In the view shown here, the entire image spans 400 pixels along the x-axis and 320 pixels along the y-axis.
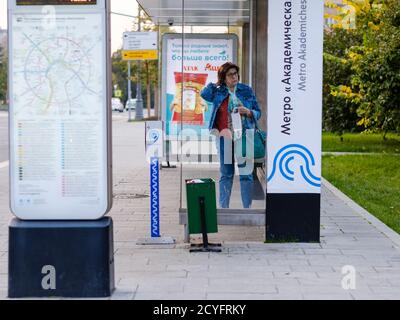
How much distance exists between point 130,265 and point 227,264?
0.90 m

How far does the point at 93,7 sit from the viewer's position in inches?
235

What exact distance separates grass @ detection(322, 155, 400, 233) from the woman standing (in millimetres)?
2212

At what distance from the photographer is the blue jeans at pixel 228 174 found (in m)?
8.92

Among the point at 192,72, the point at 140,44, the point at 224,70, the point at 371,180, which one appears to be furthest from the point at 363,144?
the point at 224,70

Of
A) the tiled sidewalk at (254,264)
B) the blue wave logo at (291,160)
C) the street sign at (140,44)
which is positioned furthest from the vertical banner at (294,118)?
the street sign at (140,44)

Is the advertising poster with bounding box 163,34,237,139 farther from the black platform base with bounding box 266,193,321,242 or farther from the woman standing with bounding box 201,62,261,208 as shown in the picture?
the black platform base with bounding box 266,193,321,242

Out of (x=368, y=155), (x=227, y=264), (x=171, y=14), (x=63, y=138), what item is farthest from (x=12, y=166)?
(x=368, y=155)

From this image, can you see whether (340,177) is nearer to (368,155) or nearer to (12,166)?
(368,155)

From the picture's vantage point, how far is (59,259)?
236 inches

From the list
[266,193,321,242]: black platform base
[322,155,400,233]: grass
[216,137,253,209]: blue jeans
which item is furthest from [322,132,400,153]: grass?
[266,193,321,242]: black platform base

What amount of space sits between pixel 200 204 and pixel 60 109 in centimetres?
233

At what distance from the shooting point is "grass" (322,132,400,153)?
2409cm

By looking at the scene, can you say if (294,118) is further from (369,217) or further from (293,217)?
(369,217)

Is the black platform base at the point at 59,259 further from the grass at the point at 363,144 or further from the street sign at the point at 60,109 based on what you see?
the grass at the point at 363,144
